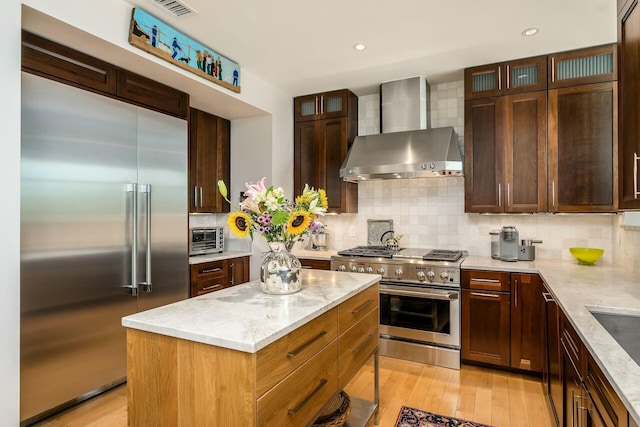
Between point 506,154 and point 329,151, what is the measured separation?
1750 mm

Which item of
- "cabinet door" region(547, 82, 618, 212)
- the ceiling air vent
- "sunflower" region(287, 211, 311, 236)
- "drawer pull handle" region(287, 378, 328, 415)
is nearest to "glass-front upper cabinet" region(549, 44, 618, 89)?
"cabinet door" region(547, 82, 618, 212)

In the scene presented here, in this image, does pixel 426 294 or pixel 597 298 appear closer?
Answer: pixel 597 298

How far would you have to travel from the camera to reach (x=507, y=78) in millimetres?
3279

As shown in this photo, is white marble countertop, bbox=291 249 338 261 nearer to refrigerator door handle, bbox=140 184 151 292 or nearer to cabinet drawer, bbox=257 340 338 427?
refrigerator door handle, bbox=140 184 151 292

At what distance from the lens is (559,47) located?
3.03 metres

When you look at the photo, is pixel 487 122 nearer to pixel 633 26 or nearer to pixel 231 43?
pixel 633 26

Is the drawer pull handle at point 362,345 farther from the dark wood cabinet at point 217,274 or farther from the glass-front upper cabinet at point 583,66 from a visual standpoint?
the glass-front upper cabinet at point 583,66

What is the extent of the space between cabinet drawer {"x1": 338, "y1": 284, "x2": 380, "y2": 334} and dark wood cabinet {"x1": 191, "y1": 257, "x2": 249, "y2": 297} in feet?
6.15

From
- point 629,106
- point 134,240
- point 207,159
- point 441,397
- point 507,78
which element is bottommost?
point 441,397

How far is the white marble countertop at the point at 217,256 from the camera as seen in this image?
11.5 ft

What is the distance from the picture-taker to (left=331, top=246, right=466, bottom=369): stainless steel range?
125 inches

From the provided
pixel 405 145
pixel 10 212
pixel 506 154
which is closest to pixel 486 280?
pixel 506 154

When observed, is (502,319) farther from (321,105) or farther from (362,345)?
(321,105)

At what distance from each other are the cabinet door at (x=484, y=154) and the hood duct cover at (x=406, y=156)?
13cm
